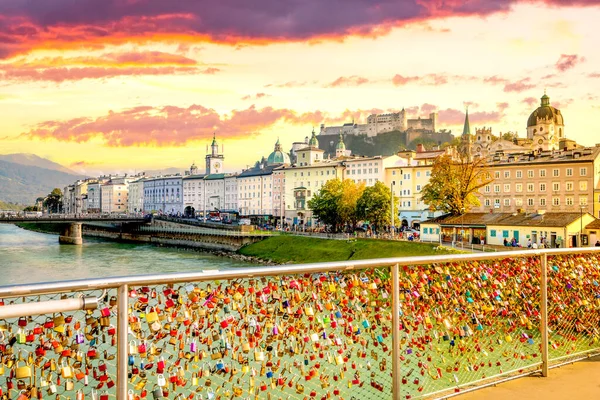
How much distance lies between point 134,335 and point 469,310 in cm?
357

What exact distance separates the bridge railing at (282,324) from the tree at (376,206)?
5952cm

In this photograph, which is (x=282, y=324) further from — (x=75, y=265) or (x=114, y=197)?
(x=114, y=197)

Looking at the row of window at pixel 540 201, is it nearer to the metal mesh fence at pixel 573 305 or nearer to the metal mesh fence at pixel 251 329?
the metal mesh fence at pixel 573 305

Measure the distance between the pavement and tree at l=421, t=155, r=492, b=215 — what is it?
4742 cm

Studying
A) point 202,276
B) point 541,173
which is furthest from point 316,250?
point 202,276

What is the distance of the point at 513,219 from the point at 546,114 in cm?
7956

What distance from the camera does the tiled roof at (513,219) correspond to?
44344 mm

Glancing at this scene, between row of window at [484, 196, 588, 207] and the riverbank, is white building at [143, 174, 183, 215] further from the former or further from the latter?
row of window at [484, 196, 588, 207]

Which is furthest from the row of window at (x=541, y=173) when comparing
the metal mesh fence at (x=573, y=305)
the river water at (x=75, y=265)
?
the metal mesh fence at (x=573, y=305)

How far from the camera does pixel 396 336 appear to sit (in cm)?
512

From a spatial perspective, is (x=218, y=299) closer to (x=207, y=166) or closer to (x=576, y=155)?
(x=576, y=155)

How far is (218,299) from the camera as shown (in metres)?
4.41

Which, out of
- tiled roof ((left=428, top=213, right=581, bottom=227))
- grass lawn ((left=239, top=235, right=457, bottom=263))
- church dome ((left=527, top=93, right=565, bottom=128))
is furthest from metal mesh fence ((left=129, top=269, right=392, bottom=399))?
church dome ((left=527, top=93, right=565, bottom=128))

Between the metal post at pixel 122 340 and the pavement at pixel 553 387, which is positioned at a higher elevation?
the metal post at pixel 122 340
